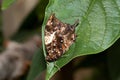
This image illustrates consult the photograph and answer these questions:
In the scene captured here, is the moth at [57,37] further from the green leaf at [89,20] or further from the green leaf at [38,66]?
the green leaf at [38,66]

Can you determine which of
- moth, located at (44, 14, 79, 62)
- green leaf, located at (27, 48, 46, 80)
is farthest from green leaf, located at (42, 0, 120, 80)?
green leaf, located at (27, 48, 46, 80)

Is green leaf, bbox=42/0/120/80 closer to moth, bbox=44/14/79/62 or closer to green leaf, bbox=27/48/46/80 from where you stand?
moth, bbox=44/14/79/62

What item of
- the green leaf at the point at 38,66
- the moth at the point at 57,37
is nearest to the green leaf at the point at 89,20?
the moth at the point at 57,37

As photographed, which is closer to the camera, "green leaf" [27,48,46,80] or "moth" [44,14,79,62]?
"moth" [44,14,79,62]

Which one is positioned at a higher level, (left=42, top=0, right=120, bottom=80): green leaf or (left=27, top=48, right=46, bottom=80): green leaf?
(left=42, top=0, right=120, bottom=80): green leaf

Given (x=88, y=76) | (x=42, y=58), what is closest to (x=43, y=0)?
(x=42, y=58)
